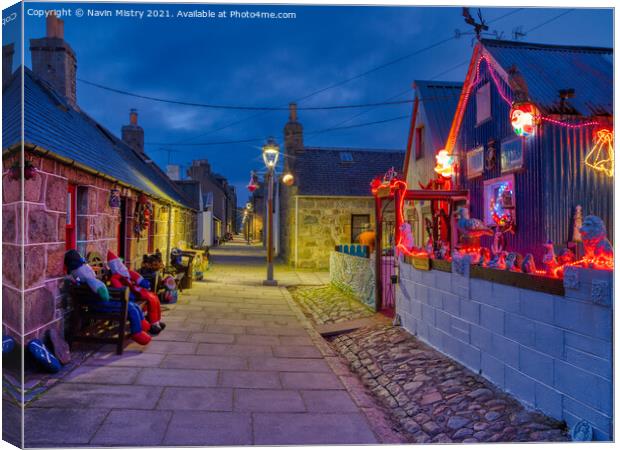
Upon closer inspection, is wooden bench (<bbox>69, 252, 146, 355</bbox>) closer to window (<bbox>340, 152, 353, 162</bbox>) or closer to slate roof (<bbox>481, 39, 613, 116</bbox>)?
slate roof (<bbox>481, 39, 613, 116</bbox>)

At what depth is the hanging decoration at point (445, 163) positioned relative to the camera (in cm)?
1180

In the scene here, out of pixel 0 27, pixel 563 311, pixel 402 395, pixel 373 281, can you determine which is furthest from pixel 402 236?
pixel 0 27

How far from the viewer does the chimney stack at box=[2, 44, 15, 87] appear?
423cm

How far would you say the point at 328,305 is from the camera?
1171 cm

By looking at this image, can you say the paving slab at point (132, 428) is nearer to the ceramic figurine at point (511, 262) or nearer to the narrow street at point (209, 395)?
the narrow street at point (209, 395)

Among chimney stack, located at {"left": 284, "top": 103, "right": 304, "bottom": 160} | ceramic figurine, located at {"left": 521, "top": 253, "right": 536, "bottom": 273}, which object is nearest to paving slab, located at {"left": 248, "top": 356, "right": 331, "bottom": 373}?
ceramic figurine, located at {"left": 521, "top": 253, "right": 536, "bottom": 273}

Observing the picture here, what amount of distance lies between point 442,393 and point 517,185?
17.3 feet

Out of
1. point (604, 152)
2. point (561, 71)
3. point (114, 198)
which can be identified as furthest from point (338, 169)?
point (604, 152)

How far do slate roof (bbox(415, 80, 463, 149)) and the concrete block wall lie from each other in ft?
26.0

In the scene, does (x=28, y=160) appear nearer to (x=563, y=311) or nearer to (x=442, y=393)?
(x=442, y=393)

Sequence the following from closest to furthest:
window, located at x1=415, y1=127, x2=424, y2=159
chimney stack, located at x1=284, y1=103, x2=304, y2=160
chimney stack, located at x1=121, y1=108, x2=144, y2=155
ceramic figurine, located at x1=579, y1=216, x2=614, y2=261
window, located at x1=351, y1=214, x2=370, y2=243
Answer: ceramic figurine, located at x1=579, y1=216, x2=614, y2=261 < window, located at x1=415, y1=127, x2=424, y2=159 < window, located at x1=351, y1=214, x2=370, y2=243 < chimney stack, located at x1=284, y1=103, x2=304, y2=160 < chimney stack, located at x1=121, y1=108, x2=144, y2=155

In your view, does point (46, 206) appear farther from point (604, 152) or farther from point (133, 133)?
point (133, 133)

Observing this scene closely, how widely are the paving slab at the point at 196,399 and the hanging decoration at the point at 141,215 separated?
7115mm

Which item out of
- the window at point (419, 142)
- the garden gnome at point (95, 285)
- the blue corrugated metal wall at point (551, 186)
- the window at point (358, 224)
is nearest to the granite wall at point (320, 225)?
the window at point (358, 224)
